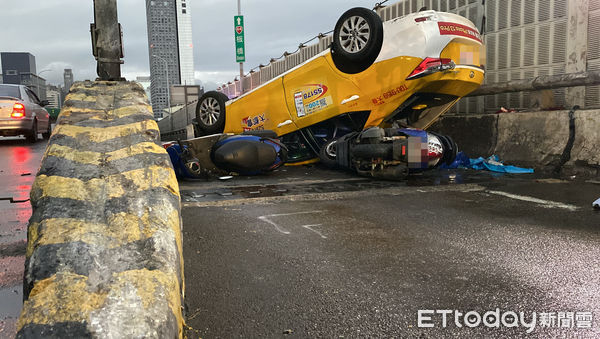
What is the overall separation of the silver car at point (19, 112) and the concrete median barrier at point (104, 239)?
451 inches

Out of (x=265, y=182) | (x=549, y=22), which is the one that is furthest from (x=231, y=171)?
(x=549, y=22)

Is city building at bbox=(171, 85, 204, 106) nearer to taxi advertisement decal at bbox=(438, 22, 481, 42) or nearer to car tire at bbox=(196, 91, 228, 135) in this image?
car tire at bbox=(196, 91, 228, 135)

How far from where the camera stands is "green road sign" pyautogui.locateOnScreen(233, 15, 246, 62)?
2398 cm

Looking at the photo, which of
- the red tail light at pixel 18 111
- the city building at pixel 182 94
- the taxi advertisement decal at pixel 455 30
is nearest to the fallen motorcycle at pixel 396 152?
the taxi advertisement decal at pixel 455 30

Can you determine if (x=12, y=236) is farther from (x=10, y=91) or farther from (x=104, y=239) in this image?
(x=10, y=91)

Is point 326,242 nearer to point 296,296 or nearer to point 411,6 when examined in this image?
point 296,296

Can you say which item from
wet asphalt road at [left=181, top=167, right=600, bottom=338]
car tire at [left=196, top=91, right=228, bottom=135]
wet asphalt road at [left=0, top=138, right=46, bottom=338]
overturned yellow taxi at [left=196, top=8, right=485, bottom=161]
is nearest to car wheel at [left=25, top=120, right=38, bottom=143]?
wet asphalt road at [left=0, top=138, right=46, bottom=338]

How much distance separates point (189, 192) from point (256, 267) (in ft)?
10.8

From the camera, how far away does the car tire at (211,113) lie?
9.63m

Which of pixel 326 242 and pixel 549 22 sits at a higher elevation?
pixel 549 22

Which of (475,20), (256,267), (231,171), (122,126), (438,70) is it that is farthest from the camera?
(475,20)

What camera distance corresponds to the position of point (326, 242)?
128 inches

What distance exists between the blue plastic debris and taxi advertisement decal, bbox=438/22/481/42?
2296 mm

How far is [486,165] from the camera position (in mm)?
7703
